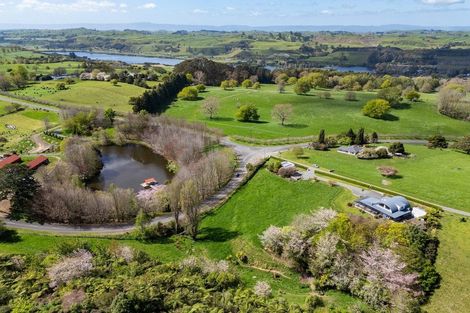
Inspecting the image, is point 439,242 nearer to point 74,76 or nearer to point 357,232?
point 357,232

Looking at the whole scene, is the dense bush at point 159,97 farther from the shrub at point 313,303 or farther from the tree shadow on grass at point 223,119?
the shrub at point 313,303

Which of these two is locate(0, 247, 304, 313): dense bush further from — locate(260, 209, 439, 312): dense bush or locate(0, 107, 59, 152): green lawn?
locate(0, 107, 59, 152): green lawn

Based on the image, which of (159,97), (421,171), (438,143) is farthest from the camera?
(159,97)

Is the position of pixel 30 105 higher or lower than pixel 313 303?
higher

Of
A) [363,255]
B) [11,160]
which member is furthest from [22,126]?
[363,255]

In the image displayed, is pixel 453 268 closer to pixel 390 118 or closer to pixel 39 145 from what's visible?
pixel 390 118

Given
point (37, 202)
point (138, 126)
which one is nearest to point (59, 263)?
point (37, 202)
